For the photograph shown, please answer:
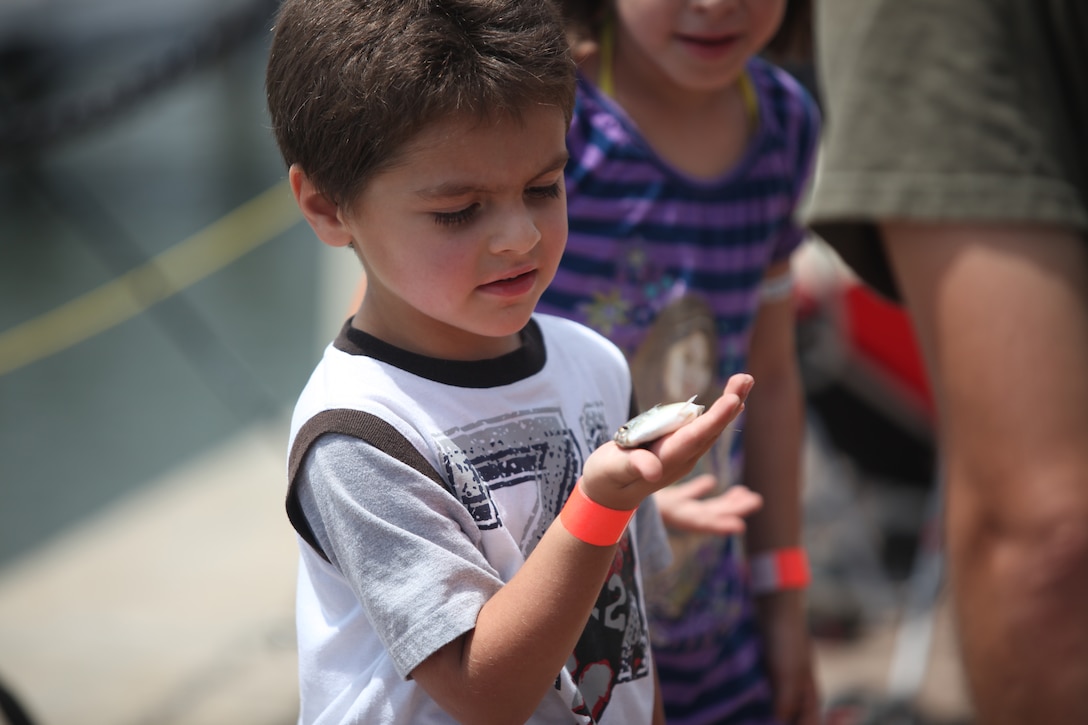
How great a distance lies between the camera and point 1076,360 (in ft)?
5.75

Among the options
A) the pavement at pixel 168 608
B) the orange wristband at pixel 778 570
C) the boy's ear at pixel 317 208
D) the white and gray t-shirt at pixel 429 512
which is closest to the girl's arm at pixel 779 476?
the orange wristband at pixel 778 570

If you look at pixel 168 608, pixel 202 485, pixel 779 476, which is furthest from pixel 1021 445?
pixel 202 485

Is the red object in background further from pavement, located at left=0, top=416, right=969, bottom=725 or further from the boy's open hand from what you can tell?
the boy's open hand

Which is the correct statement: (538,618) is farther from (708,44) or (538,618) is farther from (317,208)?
(708,44)

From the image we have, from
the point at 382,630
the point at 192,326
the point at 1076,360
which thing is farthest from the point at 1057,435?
the point at 192,326

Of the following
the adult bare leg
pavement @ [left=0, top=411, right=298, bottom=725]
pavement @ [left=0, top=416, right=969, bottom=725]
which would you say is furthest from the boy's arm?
pavement @ [left=0, top=411, right=298, bottom=725]

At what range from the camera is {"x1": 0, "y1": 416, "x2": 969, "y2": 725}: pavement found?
354 centimetres

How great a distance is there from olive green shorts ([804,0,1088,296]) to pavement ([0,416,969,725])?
6.37ft

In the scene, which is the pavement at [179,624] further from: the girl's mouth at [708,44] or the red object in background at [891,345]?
the girl's mouth at [708,44]

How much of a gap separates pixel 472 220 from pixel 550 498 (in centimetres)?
31

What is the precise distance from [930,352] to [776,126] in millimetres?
436

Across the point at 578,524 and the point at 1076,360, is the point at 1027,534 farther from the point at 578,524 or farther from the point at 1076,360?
the point at 578,524

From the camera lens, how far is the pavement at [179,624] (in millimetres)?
3537

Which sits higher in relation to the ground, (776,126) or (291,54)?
(291,54)
